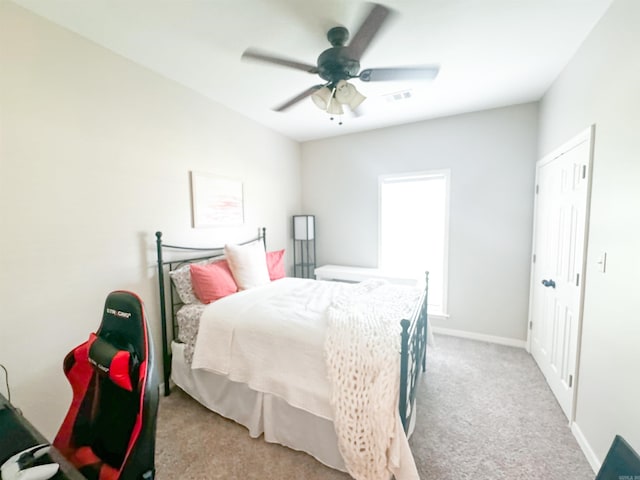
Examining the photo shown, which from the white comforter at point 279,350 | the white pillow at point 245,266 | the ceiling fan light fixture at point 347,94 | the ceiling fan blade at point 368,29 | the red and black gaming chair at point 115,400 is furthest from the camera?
the white pillow at point 245,266

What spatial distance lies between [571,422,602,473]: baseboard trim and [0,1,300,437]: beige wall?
10.7 ft

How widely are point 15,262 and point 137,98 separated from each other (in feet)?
4.76

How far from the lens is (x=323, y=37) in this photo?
1.87 meters

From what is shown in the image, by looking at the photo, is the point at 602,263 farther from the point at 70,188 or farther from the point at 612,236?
the point at 70,188

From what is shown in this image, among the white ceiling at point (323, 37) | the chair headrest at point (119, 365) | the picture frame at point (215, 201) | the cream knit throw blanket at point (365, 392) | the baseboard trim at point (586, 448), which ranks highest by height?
the white ceiling at point (323, 37)

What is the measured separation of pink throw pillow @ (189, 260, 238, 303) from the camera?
2373 millimetres

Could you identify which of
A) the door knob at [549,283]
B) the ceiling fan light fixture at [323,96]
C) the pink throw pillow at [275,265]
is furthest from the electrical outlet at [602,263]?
the pink throw pillow at [275,265]

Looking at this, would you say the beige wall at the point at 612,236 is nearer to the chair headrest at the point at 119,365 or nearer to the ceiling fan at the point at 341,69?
the ceiling fan at the point at 341,69

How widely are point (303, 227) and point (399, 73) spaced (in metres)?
2.64

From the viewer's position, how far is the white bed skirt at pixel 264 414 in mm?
1685

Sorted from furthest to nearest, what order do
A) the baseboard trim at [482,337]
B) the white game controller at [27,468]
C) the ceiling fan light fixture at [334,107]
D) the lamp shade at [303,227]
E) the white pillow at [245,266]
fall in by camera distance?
the lamp shade at [303,227] → the baseboard trim at [482,337] → the white pillow at [245,266] → the ceiling fan light fixture at [334,107] → the white game controller at [27,468]

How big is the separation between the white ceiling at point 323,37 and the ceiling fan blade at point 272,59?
11 centimetres

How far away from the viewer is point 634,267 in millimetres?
1353

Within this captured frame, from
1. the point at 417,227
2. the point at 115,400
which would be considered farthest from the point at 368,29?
the point at 417,227
